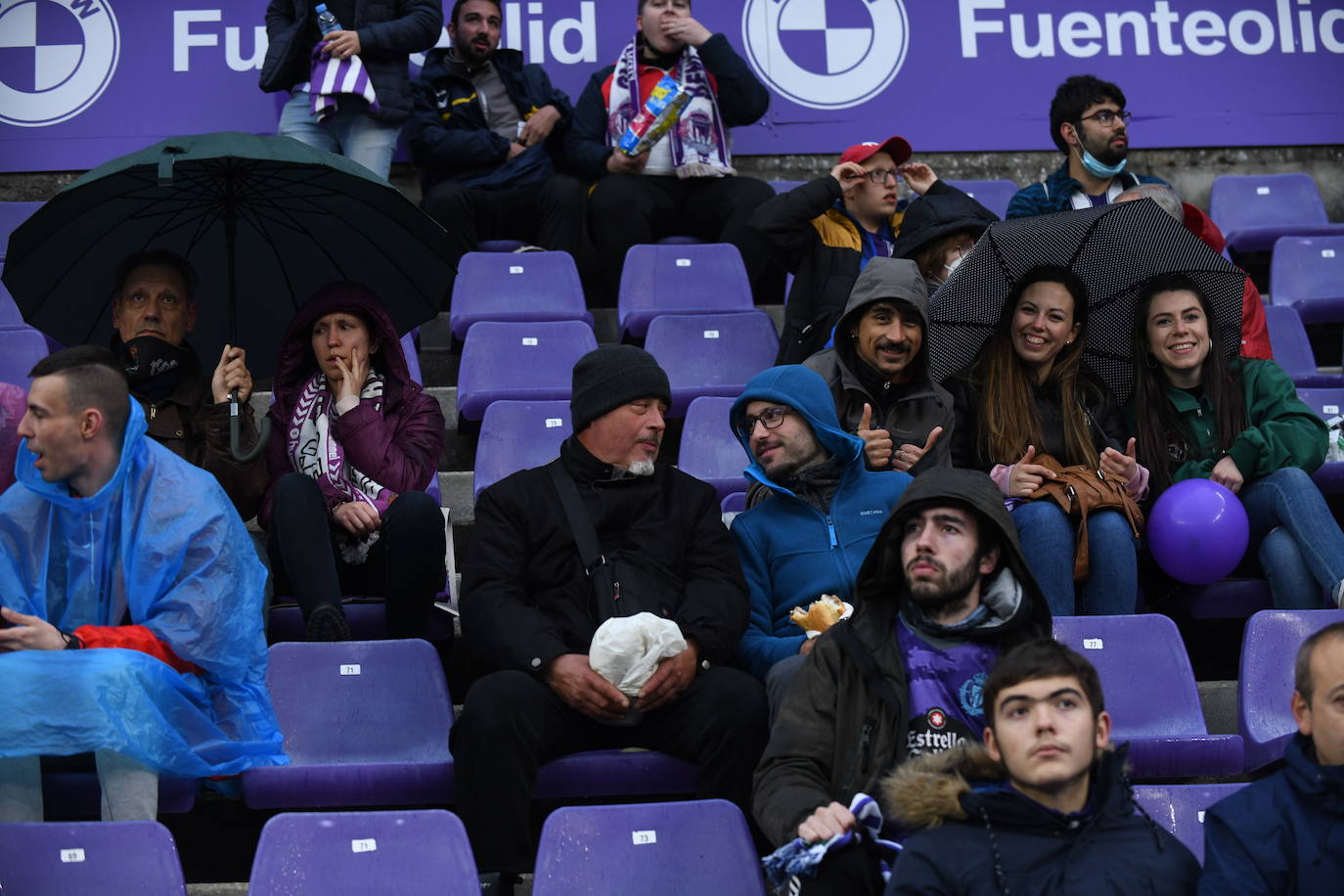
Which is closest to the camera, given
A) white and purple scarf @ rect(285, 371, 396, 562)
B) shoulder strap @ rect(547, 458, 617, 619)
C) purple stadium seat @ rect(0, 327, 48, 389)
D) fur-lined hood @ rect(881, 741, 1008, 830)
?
fur-lined hood @ rect(881, 741, 1008, 830)

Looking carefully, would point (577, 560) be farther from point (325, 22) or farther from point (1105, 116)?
point (325, 22)

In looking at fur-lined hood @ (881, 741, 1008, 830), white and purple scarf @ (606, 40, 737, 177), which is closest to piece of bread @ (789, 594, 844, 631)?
fur-lined hood @ (881, 741, 1008, 830)

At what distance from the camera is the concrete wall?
21.1 ft

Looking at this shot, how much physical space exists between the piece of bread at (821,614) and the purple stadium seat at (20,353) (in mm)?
2431

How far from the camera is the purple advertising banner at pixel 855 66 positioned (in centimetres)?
618

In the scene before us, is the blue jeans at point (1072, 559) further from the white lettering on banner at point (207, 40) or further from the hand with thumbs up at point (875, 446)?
the white lettering on banner at point (207, 40)

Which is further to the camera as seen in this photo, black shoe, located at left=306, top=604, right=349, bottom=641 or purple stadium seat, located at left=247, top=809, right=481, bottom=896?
black shoe, located at left=306, top=604, right=349, bottom=641

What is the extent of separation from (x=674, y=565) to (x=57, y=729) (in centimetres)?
121

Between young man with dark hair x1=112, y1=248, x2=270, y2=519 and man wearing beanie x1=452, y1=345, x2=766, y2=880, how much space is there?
76cm

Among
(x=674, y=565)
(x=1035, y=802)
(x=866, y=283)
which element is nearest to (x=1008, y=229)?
(x=866, y=283)

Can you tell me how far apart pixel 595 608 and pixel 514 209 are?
8.81ft

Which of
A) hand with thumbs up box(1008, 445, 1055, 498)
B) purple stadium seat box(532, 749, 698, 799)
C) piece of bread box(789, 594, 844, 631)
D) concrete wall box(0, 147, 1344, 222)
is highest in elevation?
concrete wall box(0, 147, 1344, 222)

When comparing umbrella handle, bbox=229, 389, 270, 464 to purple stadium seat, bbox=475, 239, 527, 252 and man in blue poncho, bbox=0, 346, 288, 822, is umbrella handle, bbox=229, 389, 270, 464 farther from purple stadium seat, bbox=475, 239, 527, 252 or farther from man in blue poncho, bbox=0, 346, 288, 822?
purple stadium seat, bbox=475, 239, 527, 252

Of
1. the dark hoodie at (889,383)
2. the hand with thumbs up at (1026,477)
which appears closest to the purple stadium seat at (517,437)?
the dark hoodie at (889,383)
